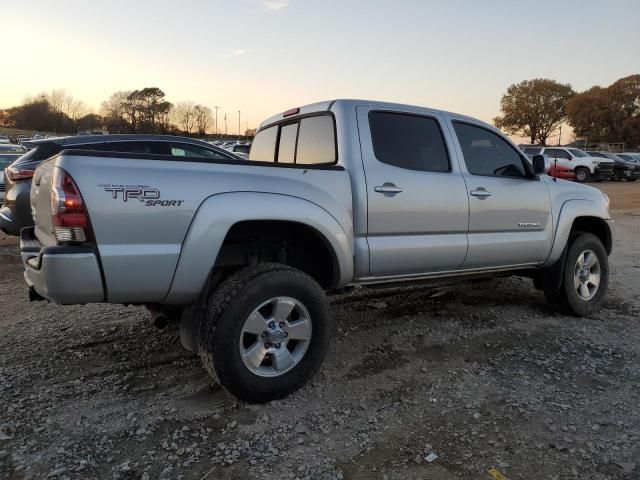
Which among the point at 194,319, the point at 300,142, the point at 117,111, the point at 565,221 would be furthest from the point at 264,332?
the point at 117,111

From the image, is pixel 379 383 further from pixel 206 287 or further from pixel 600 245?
pixel 600 245

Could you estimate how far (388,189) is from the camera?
3963 mm

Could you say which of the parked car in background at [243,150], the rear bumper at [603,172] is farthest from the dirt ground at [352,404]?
the rear bumper at [603,172]

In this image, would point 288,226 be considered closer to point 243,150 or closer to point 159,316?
point 159,316

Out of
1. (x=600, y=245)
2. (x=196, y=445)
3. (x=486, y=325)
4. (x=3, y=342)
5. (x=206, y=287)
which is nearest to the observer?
(x=196, y=445)

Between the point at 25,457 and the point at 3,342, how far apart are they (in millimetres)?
2016

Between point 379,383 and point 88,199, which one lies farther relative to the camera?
point 379,383

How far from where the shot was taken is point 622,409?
11.3ft

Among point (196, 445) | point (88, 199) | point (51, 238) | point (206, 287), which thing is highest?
point (88, 199)

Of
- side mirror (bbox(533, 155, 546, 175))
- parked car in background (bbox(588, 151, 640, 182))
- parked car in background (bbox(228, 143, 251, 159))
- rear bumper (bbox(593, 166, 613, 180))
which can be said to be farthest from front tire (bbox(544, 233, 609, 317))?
parked car in background (bbox(588, 151, 640, 182))

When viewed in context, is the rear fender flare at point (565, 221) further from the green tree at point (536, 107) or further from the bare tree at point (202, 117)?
the bare tree at point (202, 117)

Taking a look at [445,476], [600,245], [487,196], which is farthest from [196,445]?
[600,245]

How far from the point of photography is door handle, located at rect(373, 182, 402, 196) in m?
3.92

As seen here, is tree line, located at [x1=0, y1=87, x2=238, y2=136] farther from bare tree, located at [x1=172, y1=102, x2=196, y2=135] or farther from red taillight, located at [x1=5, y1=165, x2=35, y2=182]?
red taillight, located at [x1=5, y1=165, x2=35, y2=182]
